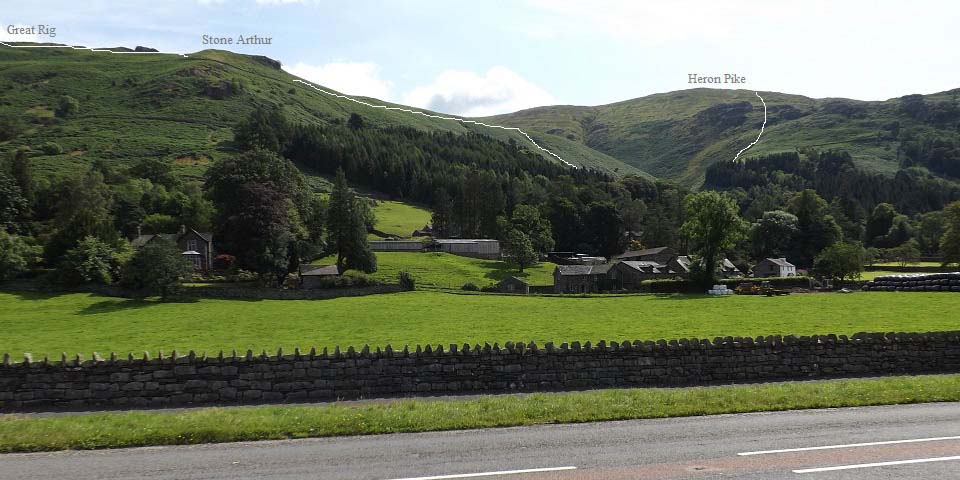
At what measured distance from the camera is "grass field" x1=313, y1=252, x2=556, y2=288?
95000 millimetres

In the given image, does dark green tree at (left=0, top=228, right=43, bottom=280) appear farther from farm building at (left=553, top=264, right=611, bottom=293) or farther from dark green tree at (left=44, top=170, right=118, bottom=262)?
farm building at (left=553, top=264, right=611, bottom=293)

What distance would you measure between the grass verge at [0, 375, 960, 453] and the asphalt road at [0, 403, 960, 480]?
23.1 inches

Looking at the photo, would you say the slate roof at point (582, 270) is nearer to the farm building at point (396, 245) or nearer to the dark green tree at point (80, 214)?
the farm building at point (396, 245)

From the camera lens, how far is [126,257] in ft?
243

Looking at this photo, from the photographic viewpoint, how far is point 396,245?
125875mm

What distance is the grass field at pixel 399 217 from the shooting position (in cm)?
15161

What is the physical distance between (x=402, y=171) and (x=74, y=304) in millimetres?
136780

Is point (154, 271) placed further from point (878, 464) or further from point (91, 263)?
point (878, 464)

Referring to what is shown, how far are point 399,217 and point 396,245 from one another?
135 feet

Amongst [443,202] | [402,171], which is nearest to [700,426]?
[443,202]

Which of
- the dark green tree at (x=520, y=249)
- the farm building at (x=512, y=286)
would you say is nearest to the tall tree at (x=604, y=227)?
the dark green tree at (x=520, y=249)

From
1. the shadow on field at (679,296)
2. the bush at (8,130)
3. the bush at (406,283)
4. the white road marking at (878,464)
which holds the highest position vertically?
the bush at (8,130)

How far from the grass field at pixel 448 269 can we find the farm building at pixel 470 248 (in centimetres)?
514

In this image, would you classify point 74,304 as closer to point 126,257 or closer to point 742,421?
point 126,257
